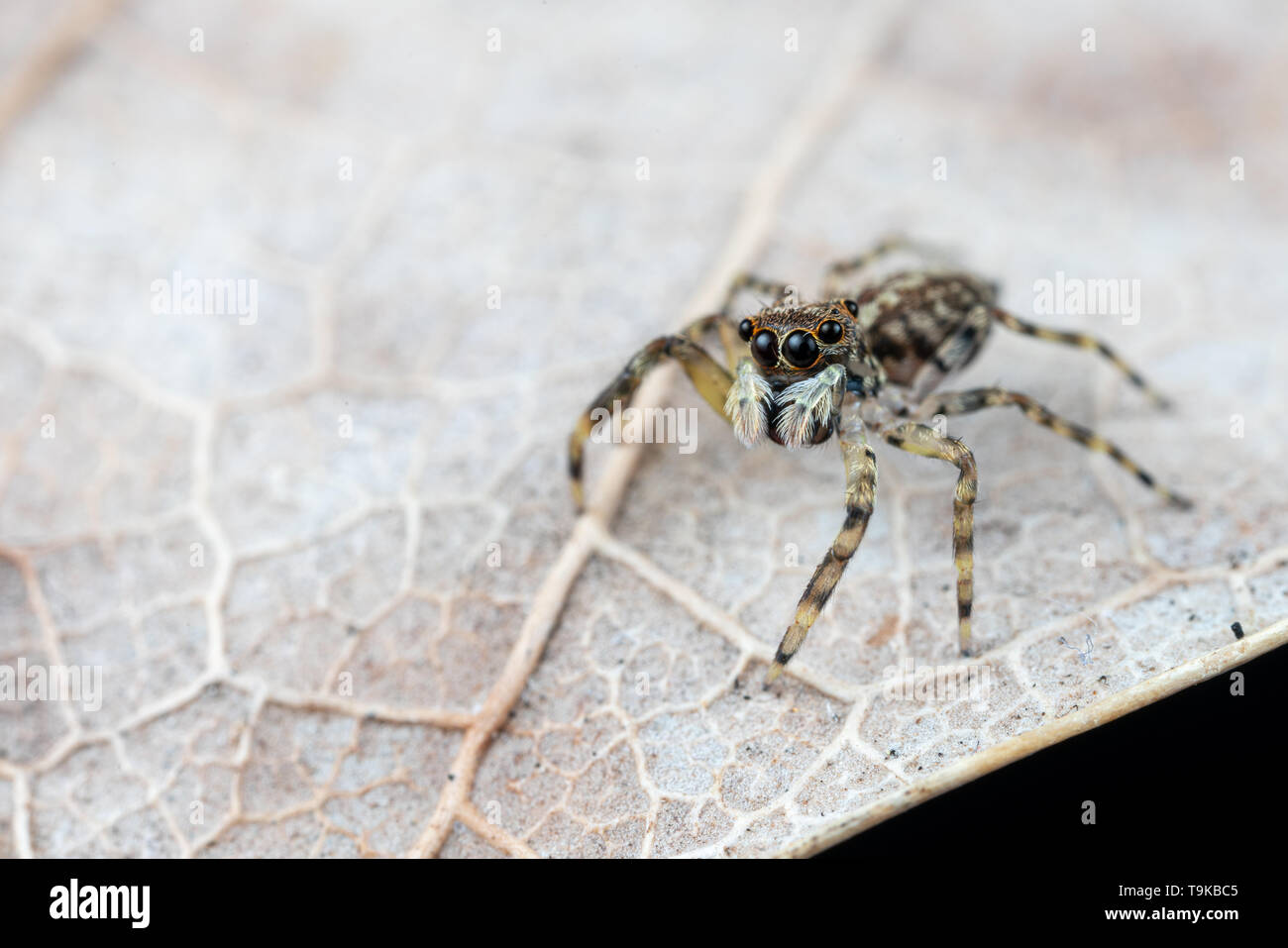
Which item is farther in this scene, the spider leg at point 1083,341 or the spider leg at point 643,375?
the spider leg at point 1083,341

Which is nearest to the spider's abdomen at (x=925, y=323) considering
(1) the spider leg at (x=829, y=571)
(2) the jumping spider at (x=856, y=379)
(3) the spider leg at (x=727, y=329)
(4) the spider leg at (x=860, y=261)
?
(2) the jumping spider at (x=856, y=379)

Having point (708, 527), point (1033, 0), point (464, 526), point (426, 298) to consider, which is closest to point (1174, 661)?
point (708, 527)

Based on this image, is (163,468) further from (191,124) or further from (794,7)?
(794,7)

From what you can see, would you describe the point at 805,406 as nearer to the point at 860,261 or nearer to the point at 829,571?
the point at 829,571

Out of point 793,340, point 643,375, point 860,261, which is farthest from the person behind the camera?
point 860,261

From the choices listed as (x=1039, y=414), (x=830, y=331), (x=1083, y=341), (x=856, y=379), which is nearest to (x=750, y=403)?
(x=830, y=331)

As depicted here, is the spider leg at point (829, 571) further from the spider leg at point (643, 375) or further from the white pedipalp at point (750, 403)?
the spider leg at point (643, 375)

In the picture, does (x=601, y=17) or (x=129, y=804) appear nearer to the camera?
(x=129, y=804)
